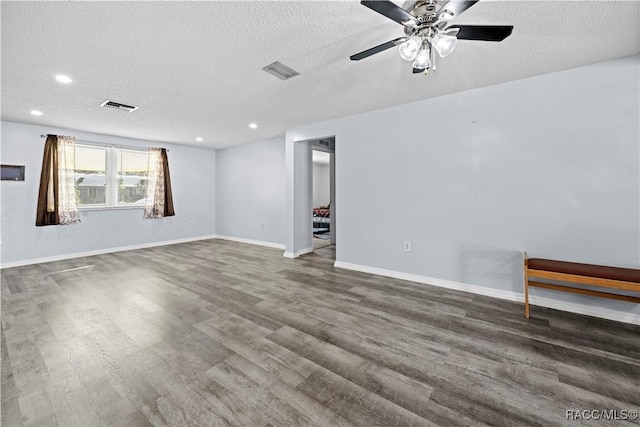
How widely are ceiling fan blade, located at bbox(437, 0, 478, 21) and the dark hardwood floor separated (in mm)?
2243

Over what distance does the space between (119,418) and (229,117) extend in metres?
3.79

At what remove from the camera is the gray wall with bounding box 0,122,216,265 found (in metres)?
4.29

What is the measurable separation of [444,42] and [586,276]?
224 cm

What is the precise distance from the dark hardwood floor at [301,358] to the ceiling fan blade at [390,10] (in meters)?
2.18

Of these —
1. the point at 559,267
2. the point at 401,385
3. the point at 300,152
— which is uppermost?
the point at 300,152

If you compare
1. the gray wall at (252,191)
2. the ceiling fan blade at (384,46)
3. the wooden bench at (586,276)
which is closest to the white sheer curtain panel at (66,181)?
the gray wall at (252,191)

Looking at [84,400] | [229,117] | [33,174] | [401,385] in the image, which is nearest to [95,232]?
[33,174]

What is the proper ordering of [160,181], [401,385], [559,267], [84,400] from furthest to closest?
[160,181], [559,267], [401,385], [84,400]

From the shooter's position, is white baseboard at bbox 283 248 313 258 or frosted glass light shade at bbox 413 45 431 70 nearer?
frosted glass light shade at bbox 413 45 431 70

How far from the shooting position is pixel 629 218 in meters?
2.38

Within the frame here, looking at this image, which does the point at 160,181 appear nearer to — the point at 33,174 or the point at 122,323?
the point at 33,174

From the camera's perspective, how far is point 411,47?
1.74 metres

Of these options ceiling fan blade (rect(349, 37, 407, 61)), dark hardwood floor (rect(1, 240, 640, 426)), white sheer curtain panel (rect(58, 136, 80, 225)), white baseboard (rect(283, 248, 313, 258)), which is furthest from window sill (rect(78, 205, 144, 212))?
ceiling fan blade (rect(349, 37, 407, 61))

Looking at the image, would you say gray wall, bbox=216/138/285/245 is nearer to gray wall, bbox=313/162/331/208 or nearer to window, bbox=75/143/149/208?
window, bbox=75/143/149/208
